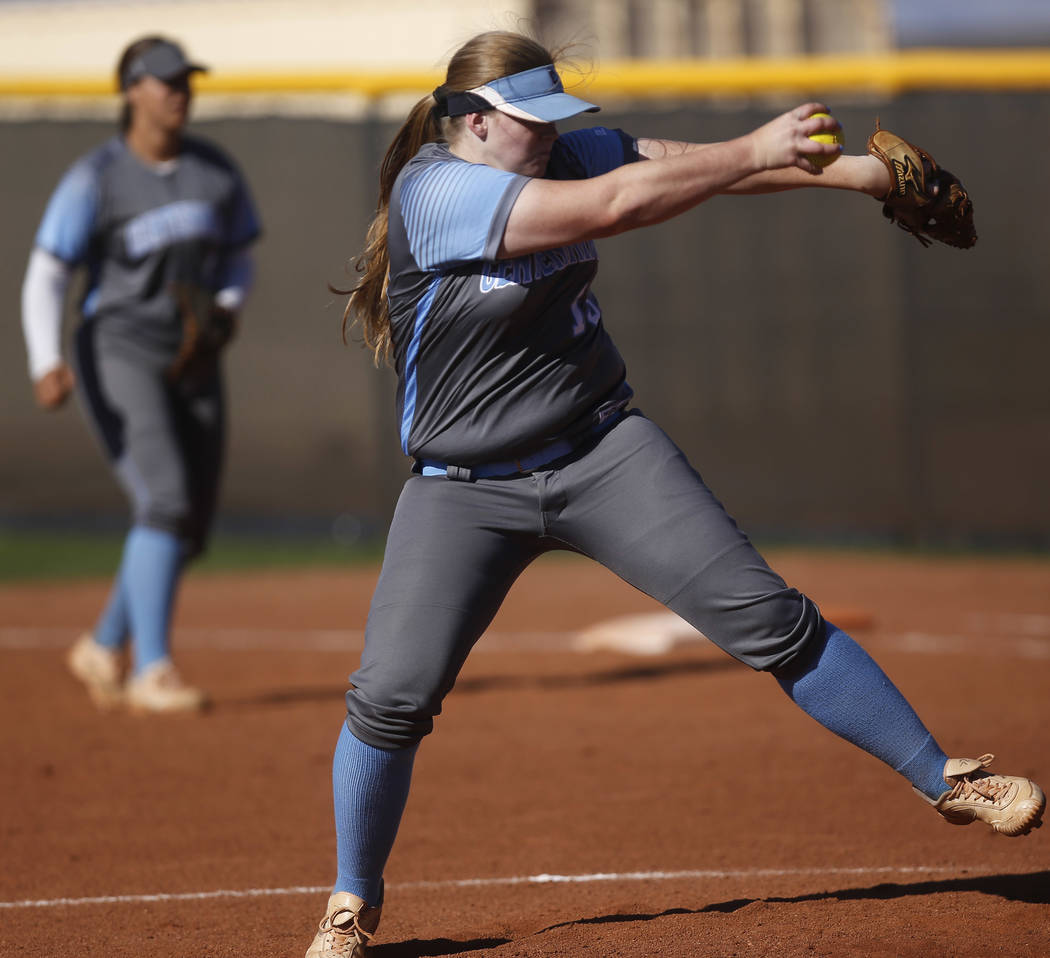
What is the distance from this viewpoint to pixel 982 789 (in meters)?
3.16

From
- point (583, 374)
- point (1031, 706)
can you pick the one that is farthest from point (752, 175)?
point (1031, 706)

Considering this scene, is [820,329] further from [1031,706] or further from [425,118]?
[425,118]

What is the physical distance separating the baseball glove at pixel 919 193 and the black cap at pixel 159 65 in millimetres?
3483

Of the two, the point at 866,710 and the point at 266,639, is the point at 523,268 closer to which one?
the point at 866,710

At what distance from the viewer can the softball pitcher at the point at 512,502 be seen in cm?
315

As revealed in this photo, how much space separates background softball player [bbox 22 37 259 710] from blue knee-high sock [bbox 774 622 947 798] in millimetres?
3445

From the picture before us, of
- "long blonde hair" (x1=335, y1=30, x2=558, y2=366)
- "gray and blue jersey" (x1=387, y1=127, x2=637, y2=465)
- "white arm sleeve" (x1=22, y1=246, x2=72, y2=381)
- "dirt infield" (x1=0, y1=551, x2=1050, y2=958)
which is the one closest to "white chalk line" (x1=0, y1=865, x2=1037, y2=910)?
"dirt infield" (x1=0, y1=551, x2=1050, y2=958)

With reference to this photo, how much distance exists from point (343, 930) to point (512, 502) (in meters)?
0.96

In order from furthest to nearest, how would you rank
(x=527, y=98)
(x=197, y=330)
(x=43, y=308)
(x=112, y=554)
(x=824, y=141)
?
(x=112, y=554)
(x=197, y=330)
(x=43, y=308)
(x=527, y=98)
(x=824, y=141)

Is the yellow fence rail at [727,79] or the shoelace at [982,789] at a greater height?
the yellow fence rail at [727,79]

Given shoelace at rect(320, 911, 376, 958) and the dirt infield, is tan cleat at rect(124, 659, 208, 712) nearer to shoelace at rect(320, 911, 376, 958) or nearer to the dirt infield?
the dirt infield

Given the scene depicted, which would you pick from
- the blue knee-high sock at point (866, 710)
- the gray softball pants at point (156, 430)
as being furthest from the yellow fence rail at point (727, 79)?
the blue knee-high sock at point (866, 710)

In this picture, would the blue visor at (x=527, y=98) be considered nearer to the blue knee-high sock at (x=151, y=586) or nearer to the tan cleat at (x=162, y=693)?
the blue knee-high sock at (x=151, y=586)

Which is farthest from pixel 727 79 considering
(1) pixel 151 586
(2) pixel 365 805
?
(2) pixel 365 805
